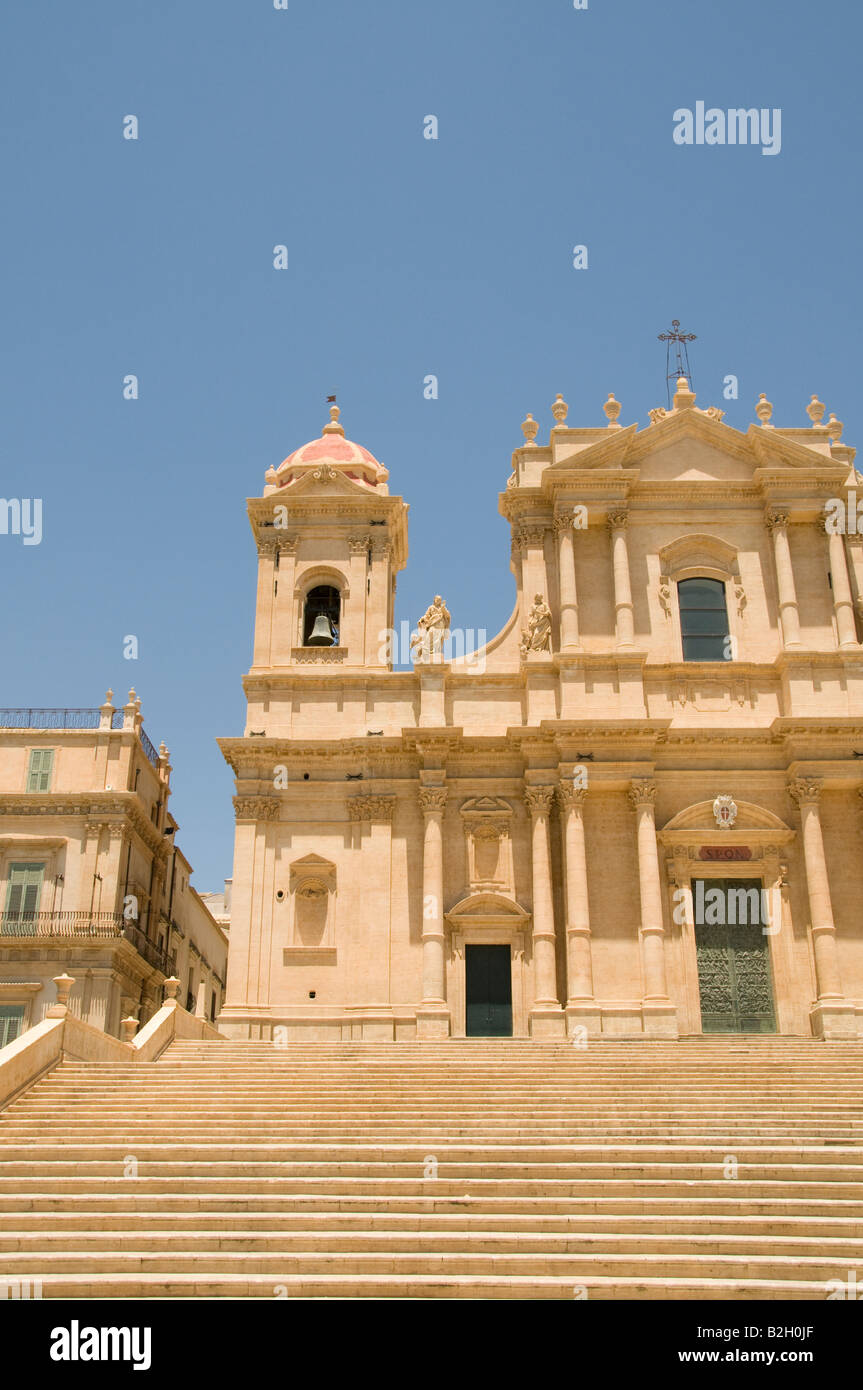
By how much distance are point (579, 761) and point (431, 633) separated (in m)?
4.84

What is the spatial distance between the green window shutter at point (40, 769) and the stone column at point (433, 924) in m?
12.1

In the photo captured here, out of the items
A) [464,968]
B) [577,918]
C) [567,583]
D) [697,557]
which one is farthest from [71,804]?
[697,557]

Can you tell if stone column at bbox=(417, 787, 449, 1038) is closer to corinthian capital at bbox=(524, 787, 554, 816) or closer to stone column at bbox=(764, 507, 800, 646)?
corinthian capital at bbox=(524, 787, 554, 816)

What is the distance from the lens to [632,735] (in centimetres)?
2783

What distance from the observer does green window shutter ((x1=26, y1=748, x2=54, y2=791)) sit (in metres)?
35.1

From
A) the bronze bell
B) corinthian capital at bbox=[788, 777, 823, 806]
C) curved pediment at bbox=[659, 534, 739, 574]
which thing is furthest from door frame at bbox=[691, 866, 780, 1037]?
the bronze bell

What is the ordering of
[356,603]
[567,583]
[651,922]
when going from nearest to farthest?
[651,922], [567,583], [356,603]

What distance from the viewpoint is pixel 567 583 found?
98.0ft

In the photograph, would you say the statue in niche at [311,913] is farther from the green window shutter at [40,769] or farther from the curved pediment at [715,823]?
the green window shutter at [40,769]

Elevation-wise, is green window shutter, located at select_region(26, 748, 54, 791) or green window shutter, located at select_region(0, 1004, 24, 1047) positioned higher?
green window shutter, located at select_region(26, 748, 54, 791)

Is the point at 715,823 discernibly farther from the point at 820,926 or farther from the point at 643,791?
the point at 820,926

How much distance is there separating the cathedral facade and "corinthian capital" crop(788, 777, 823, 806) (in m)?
0.07

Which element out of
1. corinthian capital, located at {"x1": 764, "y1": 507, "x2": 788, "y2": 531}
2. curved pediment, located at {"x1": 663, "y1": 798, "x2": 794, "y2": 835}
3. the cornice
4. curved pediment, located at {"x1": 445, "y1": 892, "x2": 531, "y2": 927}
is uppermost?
corinthian capital, located at {"x1": 764, "y1": 507, "x2": 788, "y2": 531}
